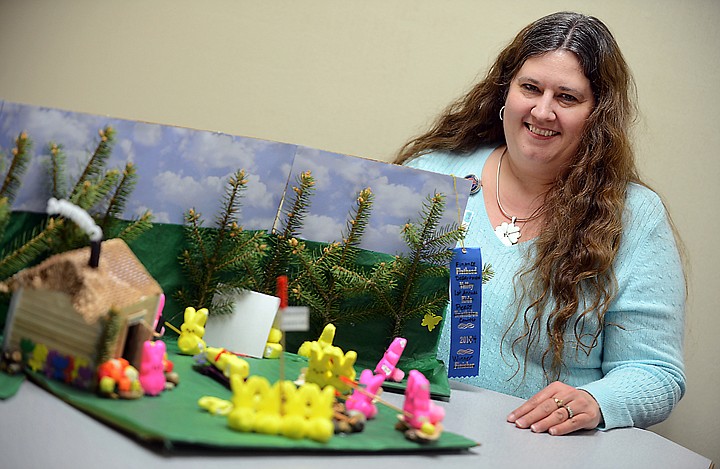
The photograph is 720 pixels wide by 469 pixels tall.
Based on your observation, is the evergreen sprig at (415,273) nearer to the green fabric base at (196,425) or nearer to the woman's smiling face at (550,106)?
the green fabric base at (196,425)

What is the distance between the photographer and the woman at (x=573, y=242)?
1721 millimetres

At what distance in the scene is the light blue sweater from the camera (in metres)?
1.70

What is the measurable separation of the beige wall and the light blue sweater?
56cm

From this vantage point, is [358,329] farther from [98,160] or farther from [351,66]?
[351,66]

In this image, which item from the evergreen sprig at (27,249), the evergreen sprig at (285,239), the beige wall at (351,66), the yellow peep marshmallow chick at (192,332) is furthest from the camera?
the beige wall at (351,66)

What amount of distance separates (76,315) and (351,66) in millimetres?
1450

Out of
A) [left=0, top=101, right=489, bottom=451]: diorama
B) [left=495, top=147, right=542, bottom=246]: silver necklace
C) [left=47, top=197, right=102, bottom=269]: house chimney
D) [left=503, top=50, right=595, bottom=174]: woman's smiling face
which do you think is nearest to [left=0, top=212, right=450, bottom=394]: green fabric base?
[left=0, top=101, right=489, bottom=451]: diorama

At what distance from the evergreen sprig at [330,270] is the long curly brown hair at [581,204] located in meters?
0.49

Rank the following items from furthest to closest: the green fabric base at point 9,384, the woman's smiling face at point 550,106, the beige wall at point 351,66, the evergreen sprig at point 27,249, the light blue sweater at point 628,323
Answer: the beige wall at point 351,66 → the woman's smiling face at point 550,106 → the light blue sweater at point 628,323 → the evergreen sprig at point 27,249 → the green fabric base at point 9,384

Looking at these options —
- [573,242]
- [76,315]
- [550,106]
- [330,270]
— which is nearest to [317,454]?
[76,315]

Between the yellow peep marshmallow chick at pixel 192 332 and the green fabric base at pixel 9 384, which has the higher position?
the yellow peep marshmallow chick at pixel 192 332

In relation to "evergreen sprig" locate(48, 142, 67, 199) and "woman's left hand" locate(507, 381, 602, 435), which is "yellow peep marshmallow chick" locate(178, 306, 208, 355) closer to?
"evergreen sprig" locate(48, 142, 67, 199)

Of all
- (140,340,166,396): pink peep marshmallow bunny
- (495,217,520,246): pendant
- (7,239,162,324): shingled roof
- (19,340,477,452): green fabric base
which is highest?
(495,217,520,246): pendant

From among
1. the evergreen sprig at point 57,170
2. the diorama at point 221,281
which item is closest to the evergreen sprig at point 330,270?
the diorama at point 221,281
